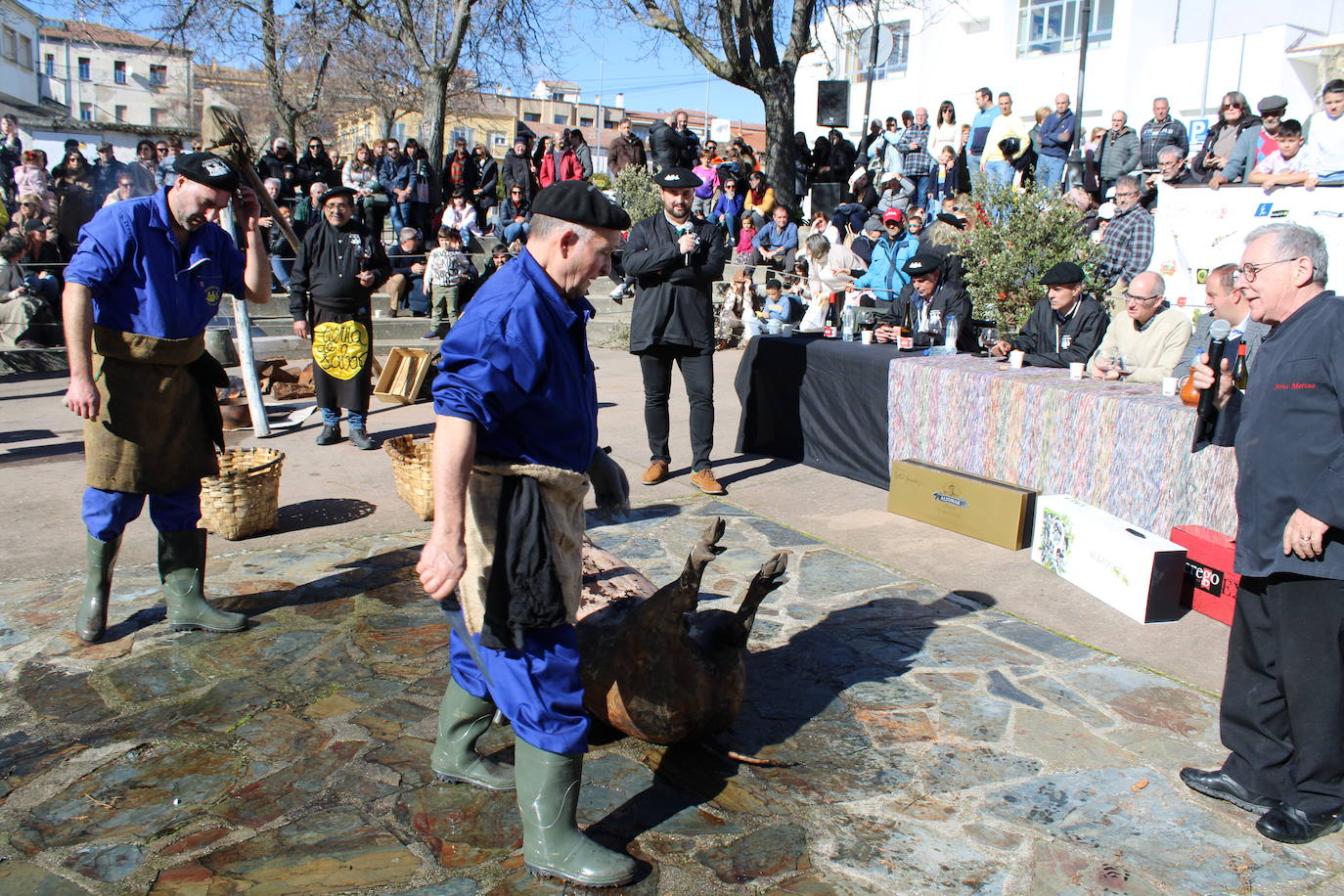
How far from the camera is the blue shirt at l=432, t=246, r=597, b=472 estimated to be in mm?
2439

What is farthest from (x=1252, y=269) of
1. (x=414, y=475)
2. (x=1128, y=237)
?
(x=1128, y=237)

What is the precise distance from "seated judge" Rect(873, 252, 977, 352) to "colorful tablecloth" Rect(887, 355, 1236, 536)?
0.62m

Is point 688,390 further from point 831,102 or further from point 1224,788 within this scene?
point 831,102

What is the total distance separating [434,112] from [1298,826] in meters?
20.0

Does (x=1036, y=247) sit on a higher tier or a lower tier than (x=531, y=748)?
higher

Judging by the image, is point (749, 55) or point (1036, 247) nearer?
point (1036, 247)

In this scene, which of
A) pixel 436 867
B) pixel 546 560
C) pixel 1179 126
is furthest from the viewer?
pixel 1179 126

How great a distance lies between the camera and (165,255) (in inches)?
163

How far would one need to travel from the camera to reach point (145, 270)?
13.4ft

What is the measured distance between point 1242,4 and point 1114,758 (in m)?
25.9

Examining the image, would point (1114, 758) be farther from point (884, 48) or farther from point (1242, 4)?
point (1242, 4)

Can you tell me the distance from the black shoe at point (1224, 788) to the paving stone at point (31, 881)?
338 centimetres

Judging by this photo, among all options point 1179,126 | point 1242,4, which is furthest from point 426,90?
point 1242,4

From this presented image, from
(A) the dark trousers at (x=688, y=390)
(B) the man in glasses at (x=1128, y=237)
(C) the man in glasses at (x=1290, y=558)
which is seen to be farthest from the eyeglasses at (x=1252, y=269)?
(B) the man in glasses at (x=1128, y=237)
